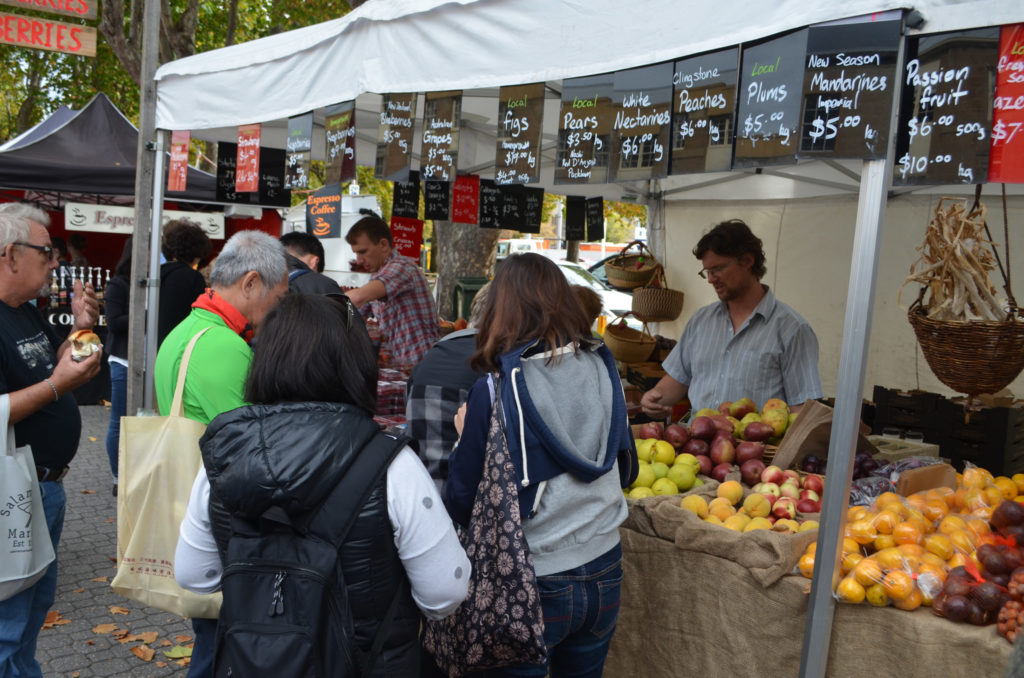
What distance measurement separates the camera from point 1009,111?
6.78 ft

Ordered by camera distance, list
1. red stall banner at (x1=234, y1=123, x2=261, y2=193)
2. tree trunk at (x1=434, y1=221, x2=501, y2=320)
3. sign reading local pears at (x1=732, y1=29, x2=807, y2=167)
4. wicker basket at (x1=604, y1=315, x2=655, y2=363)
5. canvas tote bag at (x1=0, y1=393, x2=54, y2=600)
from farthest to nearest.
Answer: tree trunk at (x1=434, y1=221, x2=501, y2=320) < wicker basket at (x1=604, y1=315, x2=655, y2=363) < red stall banner at (x1=234, y1=123, x2=261, y2=193) < canvas tote bag at (x1=0, y1=393, x2=54, y2=600) < sign reading local pears at (x1=732, y1=29, x2=807, y2=167)

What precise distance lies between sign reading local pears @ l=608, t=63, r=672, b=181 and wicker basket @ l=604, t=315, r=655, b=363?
161 inches

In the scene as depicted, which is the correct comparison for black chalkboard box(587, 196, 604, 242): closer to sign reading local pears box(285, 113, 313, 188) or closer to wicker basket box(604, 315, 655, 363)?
wicker basket box(604, 315, 655, 363)

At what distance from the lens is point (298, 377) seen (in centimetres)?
175

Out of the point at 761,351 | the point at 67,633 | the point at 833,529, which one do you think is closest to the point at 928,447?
the point at 761,351

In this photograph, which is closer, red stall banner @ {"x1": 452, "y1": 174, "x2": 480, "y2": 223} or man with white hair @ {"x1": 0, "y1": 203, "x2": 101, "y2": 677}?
man with white hair @ {"x1": 0, "y1": 203, "x2": 101, "y2": 677}

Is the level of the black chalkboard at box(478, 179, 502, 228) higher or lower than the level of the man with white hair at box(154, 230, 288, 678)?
higher

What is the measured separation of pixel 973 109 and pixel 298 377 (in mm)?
1901

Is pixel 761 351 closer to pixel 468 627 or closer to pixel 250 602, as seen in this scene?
pixel 468 627

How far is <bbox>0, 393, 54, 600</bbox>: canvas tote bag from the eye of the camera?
2.50 metres

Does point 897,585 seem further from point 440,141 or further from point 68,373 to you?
point 440,141

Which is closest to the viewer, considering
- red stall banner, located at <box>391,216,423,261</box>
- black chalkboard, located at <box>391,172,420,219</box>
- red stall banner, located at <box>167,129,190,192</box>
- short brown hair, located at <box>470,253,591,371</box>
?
short brown hair, located at <box>470,253,591,371</box>

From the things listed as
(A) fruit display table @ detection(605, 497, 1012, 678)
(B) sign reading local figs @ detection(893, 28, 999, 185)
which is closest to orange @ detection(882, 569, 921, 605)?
(A) fruit display table @ detection(605, 497, 1012, 678)

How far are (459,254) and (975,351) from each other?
25.9 ft
